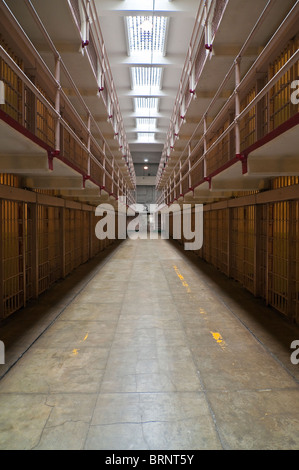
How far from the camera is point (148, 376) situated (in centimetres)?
352

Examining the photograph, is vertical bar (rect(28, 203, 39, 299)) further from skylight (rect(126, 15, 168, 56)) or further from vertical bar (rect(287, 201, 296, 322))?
skylight (rect(126, 15, 168, 56))

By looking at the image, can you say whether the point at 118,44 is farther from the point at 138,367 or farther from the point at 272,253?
the point at 138,367

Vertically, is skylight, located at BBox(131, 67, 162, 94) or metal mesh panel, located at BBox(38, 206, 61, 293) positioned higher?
skylight, located at BBox(131, 67, 162, 94)

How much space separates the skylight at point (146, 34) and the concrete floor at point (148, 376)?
403 inches

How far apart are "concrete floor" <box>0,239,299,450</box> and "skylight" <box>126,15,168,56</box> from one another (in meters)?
10.2

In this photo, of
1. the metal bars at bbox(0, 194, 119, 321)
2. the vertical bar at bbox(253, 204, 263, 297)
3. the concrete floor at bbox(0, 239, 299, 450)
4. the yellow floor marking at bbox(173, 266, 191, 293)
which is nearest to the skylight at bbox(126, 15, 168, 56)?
the metal bars at bbox(0, 194, 119, 321)

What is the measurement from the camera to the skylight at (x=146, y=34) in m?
11.2

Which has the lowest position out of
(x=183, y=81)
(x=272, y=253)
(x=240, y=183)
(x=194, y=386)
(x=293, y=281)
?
(x=194, y=386)

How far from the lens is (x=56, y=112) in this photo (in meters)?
4.51

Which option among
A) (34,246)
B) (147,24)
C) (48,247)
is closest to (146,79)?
(147,24)

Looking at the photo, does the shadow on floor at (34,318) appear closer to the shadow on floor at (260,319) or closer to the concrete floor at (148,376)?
the concrete floor at (148,376)

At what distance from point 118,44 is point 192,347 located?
12472 millimetres

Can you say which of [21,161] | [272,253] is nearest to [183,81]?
[272,253]

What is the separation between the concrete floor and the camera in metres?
2.54
